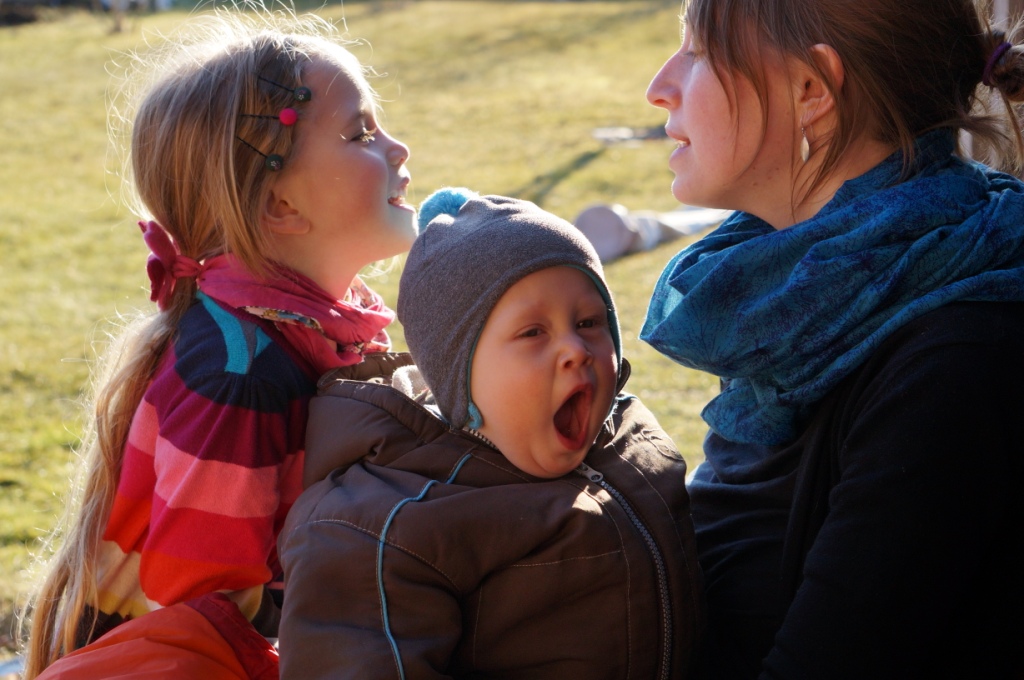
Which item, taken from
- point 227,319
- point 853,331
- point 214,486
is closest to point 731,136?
point 853,331

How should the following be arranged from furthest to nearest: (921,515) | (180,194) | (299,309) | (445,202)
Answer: (180,194)
(299,309)
(445,202)
(921,515)

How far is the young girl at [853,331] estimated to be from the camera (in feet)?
4.67

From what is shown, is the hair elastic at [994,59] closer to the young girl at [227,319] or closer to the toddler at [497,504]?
the toddler at [497,504]

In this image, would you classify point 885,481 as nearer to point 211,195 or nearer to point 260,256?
point 260,256

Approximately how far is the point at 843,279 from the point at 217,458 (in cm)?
116

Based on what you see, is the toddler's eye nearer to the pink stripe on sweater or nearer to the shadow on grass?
the pink stripe on sweater

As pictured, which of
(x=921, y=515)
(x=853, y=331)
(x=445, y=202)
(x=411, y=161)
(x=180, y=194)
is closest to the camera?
(x=921, y=515)

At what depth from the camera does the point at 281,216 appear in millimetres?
2188

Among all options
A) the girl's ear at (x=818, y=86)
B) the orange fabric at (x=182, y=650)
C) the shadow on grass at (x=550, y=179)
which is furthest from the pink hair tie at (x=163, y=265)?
the shadow on grass at (x=550, y=179)

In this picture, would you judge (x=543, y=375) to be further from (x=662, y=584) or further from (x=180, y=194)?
(x=180, y=194)

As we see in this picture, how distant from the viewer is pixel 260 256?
2.12m

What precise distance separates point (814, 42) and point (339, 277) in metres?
1.10

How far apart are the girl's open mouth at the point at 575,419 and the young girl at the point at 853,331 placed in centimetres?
18

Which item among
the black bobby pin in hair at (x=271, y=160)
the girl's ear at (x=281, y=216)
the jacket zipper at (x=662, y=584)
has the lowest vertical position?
the jacket zipper at (x=662, y=584)
